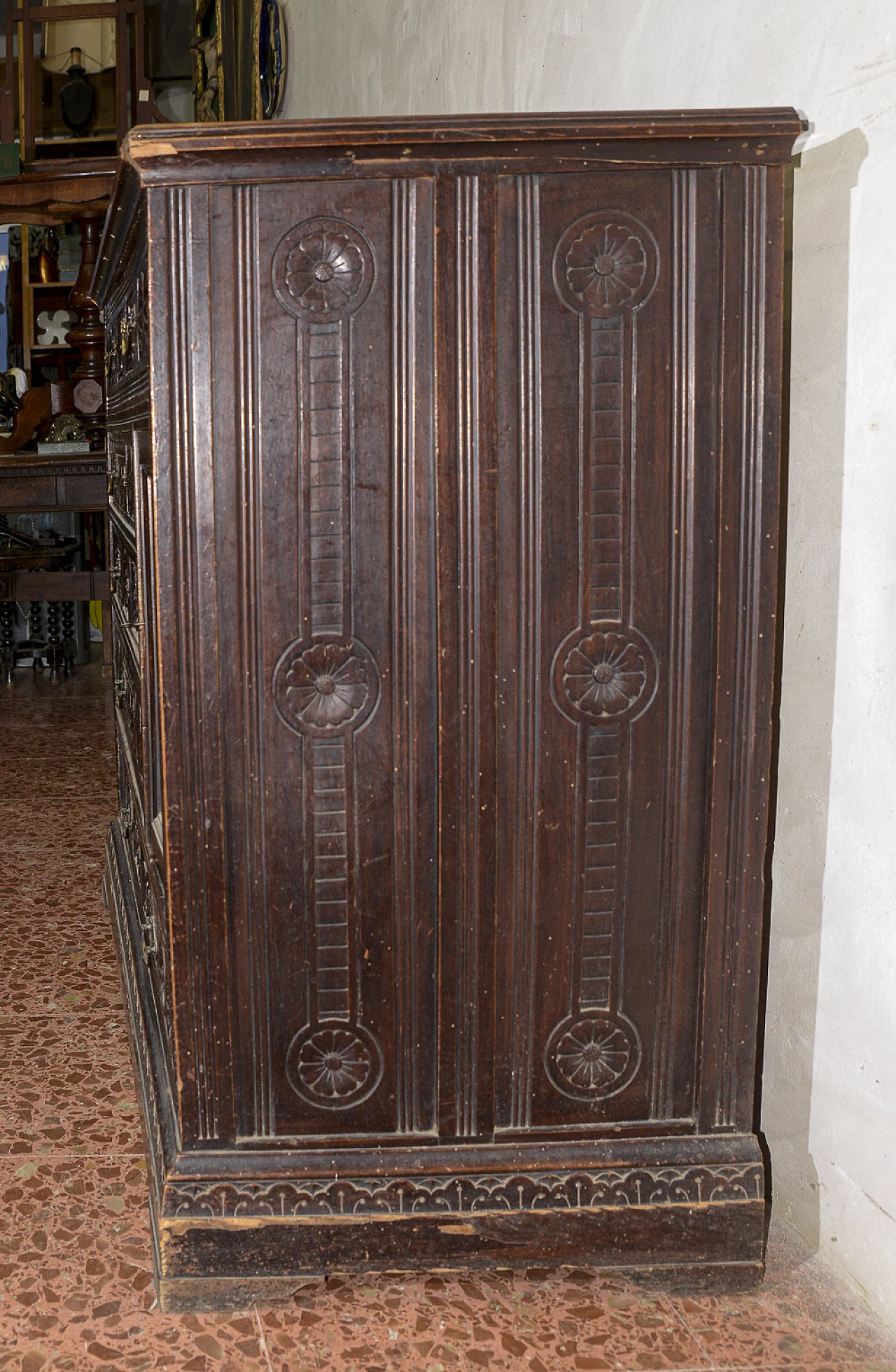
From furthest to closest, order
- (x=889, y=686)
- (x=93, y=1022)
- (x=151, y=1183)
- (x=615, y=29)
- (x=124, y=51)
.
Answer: (x=124, y=51) → (x=93, y=1022) → (x=615, y=29) → (x=151, y=1183) → (x=889, y=686)

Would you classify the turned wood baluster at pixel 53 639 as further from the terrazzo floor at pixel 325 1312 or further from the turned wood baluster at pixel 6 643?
the terrazzo floor at pixel 325 1312

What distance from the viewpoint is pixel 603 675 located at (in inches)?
57.4

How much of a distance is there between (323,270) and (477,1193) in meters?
1.15

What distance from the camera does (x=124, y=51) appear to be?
7531mm

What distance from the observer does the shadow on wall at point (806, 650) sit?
150 centimetres

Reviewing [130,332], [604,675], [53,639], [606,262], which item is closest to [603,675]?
[604,675]

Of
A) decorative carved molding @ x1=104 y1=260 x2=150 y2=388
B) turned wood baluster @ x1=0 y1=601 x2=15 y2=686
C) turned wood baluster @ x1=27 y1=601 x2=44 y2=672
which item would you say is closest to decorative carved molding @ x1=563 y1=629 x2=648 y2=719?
decorative carved molding @ x1=104 y1=260 x2=150 y2=388

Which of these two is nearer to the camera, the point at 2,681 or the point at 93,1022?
the point at 93,1022

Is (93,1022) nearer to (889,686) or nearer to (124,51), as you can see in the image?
(889,686)

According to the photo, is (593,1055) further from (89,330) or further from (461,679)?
(89,330)

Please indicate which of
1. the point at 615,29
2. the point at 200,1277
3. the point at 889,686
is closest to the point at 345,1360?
the point at 200,1277

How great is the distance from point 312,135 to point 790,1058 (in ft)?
4.40

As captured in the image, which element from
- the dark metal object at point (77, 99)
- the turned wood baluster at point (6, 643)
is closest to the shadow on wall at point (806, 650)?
the turned wood baluster at point (6, 643)

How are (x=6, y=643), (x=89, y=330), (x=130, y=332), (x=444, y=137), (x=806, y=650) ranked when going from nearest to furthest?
(x=444, y=137) < (x=806, y=650) < (x=130, y=332) < (x=89, y=330) < (x=6, y=643)
